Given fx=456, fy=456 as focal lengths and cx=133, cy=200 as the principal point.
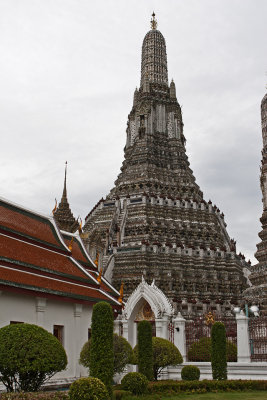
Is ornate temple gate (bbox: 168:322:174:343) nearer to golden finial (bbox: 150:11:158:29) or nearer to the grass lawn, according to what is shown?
the grass lawn

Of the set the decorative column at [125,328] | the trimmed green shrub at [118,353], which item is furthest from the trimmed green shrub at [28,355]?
the decorative column at [125,328]

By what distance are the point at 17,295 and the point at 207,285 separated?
83.4ft

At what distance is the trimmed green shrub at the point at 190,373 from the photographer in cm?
1884

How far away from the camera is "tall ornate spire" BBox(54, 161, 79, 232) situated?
4403cm

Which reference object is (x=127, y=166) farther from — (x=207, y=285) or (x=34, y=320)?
(x=34, y=320)

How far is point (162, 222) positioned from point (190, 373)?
24560 mm

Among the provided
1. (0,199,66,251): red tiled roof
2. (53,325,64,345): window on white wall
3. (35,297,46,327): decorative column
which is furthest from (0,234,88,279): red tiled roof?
(53,325,64,345): window on white wall

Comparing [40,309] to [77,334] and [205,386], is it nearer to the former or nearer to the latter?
[77,334]

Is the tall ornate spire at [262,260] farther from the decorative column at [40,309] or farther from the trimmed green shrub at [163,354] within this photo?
the decorative column at [40,309]

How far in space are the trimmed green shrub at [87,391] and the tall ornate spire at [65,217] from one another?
3367 cm

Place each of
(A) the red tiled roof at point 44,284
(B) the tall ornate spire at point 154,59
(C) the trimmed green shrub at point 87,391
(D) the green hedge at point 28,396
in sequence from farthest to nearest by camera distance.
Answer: (B) the tall ornate spire at point 154,59 → (A) the red tiled roof at point 44,284 → (C) the trimmed green shrub at point 87,391 → (D) the green hedge at point 28,396

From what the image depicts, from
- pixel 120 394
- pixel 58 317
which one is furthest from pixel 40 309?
pixel 120 394

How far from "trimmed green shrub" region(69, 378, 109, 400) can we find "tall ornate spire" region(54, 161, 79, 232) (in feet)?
110

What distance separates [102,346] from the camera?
475 inches
